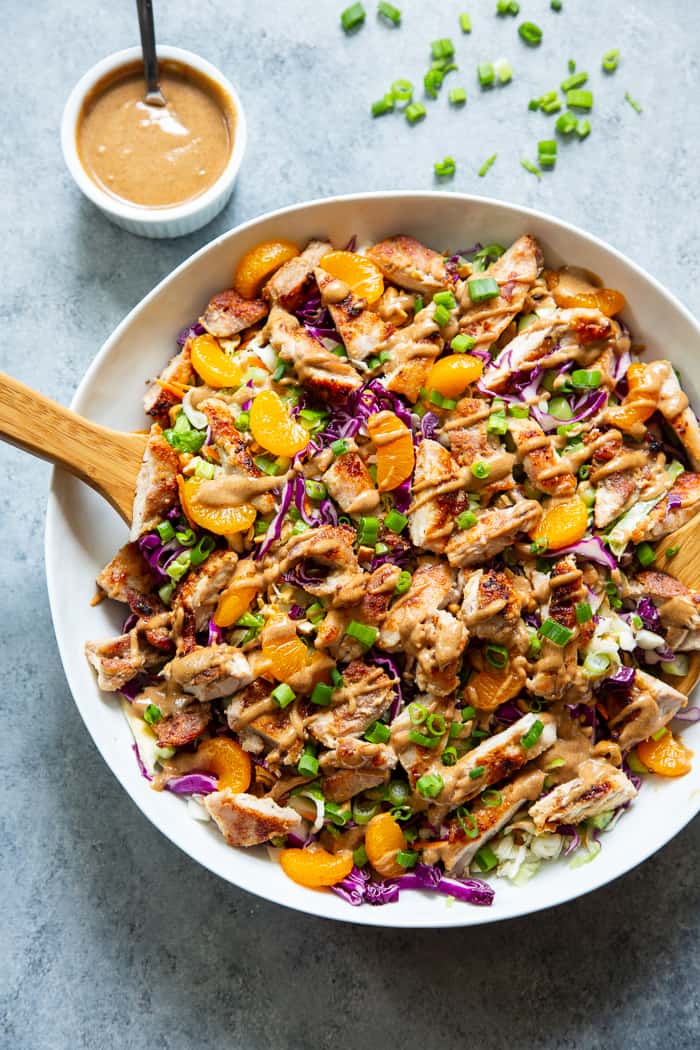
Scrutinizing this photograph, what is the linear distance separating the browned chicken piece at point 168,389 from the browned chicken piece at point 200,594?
808 millimetres

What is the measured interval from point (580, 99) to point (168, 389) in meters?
2.98

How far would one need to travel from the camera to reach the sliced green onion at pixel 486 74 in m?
5.54

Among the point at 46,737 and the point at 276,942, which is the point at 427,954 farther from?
the point at 46,737

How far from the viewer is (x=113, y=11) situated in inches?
220

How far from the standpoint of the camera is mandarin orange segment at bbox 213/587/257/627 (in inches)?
173

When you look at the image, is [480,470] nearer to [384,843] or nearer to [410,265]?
[410,265]

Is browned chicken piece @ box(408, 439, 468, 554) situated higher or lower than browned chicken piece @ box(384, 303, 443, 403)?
lower

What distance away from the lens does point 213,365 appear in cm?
473

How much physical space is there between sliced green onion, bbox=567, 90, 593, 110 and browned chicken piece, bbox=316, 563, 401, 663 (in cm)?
307

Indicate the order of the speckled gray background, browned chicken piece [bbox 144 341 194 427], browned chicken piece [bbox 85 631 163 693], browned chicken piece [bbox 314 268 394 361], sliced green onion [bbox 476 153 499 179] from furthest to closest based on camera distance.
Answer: sliced green onion [bbox 476 153 499 179] < the speckled gray background < browned chicken piece [bbox 144 341 194 427] < browned chicken piece [bbox 314 268 394 361] < browned chicken piece [bbox 85 631 163 693]

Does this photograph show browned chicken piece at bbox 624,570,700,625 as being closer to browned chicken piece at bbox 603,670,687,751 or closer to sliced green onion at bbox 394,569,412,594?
browned chicken piece at bbox 603,670,687,751

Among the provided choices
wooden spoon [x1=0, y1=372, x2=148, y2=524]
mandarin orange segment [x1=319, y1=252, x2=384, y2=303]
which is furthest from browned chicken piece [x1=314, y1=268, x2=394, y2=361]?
wooden spoon [x1=0, y1=372, x2=148, y2=524]

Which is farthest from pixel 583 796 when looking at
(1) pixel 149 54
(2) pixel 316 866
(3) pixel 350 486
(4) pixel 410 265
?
(1) pixel 149 54

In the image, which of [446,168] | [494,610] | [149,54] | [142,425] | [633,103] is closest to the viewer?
[494,610]
